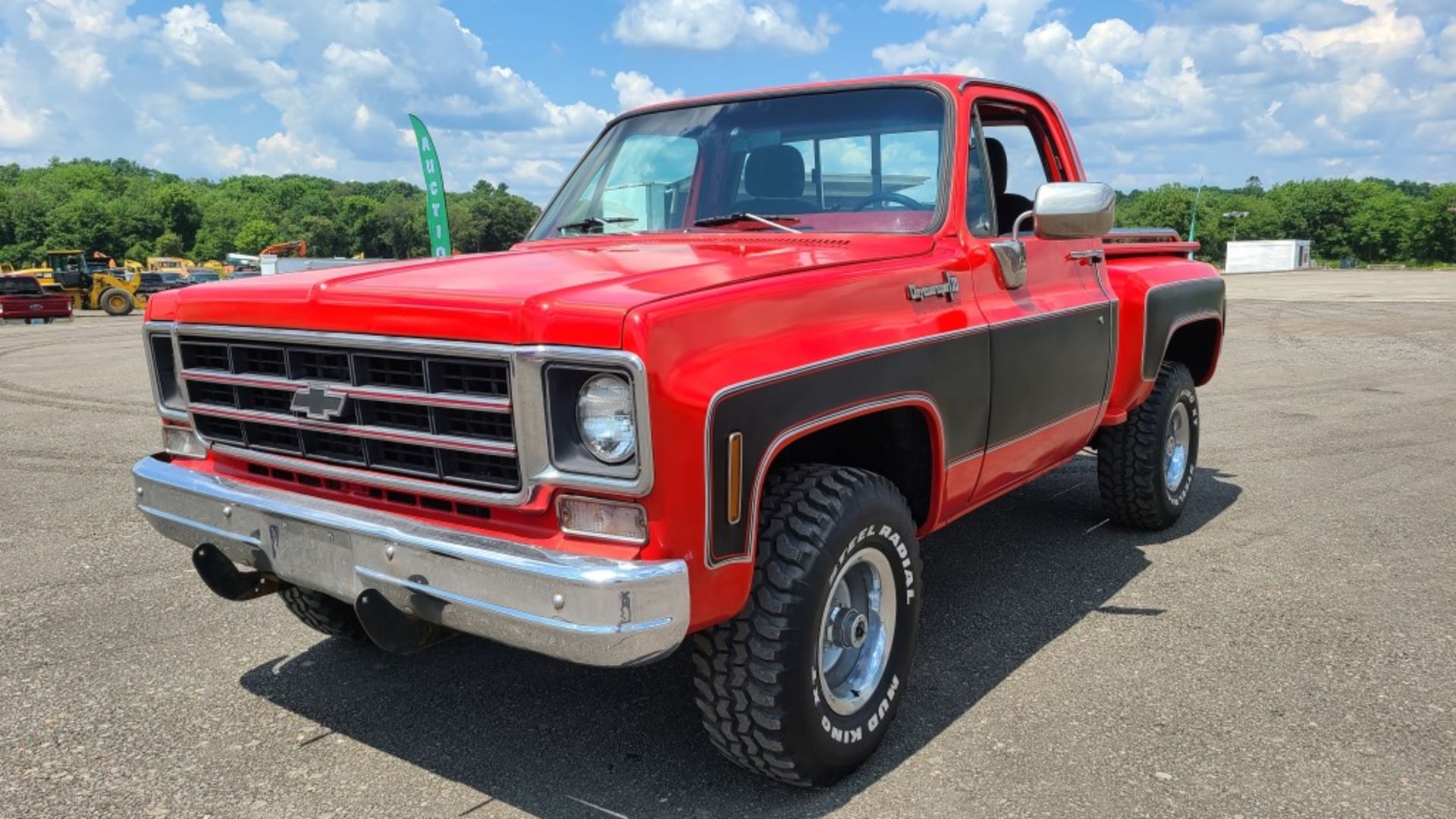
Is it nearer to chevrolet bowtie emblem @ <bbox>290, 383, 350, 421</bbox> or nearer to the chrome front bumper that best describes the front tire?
the chrome front bumper

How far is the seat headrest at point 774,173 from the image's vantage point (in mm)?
3873

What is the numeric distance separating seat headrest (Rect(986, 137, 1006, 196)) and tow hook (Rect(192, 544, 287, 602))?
305 cm

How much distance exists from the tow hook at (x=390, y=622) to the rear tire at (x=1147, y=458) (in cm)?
353

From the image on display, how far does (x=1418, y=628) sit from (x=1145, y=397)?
1501 millimetres

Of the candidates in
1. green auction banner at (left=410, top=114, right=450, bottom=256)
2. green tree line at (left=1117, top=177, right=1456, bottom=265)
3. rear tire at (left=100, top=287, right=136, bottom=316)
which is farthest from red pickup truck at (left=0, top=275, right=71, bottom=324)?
green tree line at (left=1117, top=177, right=1456, bottom=265)

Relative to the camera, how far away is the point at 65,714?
3463 mm

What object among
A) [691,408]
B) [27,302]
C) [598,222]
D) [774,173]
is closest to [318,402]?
[691,408]

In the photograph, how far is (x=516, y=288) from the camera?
260cm

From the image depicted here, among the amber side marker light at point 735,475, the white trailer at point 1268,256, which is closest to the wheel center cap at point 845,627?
the amber side marker light at point 735,475

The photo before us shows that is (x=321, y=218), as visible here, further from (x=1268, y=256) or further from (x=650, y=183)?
(x=650, y=183)

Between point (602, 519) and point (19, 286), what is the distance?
32.3m

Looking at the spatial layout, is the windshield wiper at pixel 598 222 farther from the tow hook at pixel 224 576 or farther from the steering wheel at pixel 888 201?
the tow hook at pixel 224 576

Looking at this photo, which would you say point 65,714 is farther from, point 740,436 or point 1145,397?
point 1145,397

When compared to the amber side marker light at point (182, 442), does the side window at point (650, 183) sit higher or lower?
higher
